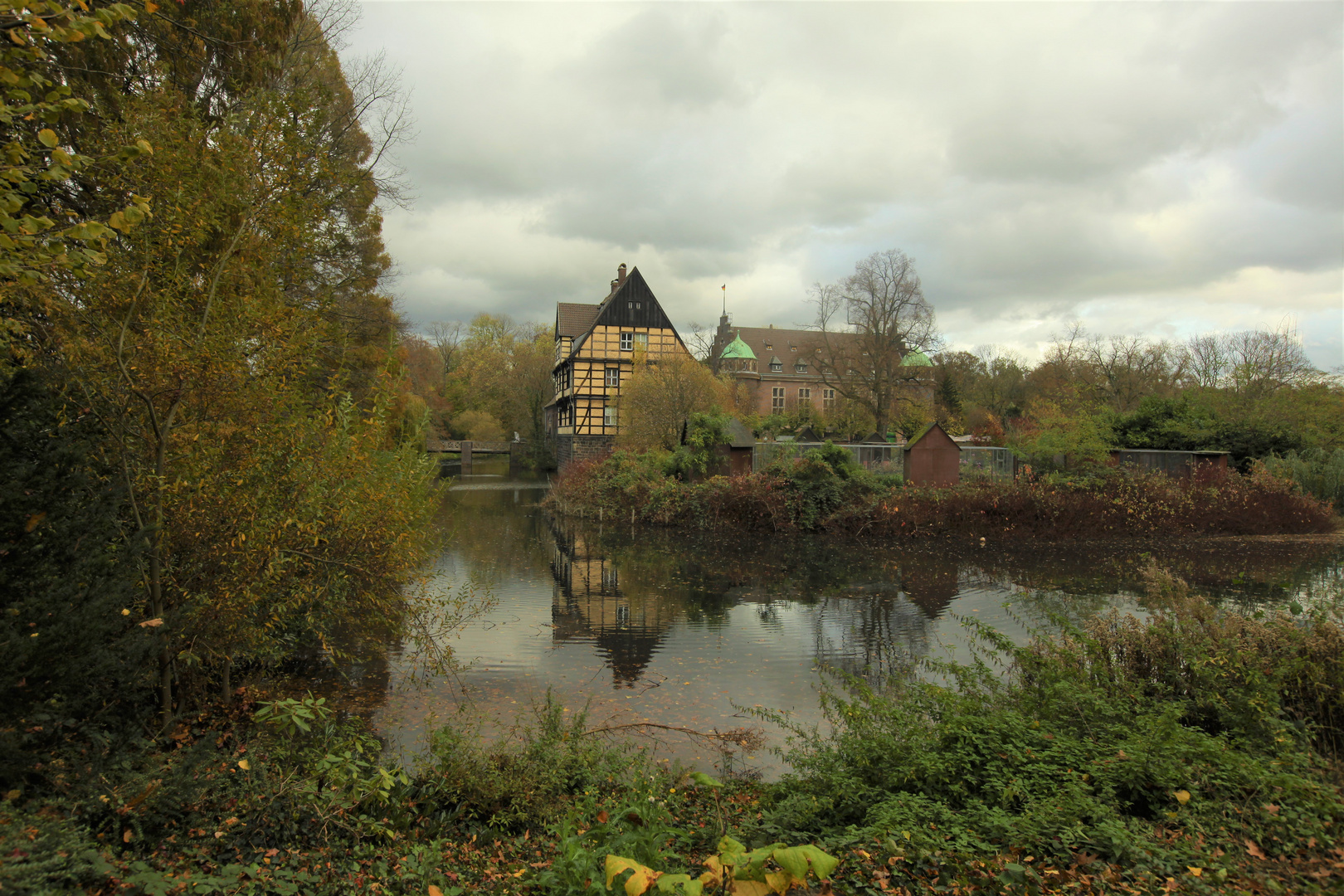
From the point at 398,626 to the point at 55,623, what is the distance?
2.73 meters

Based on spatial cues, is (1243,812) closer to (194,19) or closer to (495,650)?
(495,650)

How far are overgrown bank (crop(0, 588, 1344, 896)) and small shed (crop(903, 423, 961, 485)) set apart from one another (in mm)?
14484

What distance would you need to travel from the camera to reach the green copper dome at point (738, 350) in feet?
195

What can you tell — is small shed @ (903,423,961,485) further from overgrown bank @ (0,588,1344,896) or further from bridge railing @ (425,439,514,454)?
bridge railing @ (425,439,514,454)

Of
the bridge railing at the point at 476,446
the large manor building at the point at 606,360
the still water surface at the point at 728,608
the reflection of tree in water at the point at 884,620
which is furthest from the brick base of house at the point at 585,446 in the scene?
the reflection of tree in water at the point at 884,620

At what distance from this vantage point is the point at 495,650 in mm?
9031

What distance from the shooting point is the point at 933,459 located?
20.1m

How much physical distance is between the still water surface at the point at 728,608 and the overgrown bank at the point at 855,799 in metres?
1.17

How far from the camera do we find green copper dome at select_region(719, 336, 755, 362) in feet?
195

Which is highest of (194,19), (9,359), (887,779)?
(194,19)

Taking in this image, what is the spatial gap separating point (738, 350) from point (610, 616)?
165 feet

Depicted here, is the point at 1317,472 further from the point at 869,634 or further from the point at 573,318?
the point at 573,318

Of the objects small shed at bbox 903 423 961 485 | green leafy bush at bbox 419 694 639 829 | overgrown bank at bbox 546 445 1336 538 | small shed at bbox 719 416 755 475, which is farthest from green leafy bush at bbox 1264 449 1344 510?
green leafy bush at bbox 419 694 639 829

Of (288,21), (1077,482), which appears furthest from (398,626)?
(1077,482)
